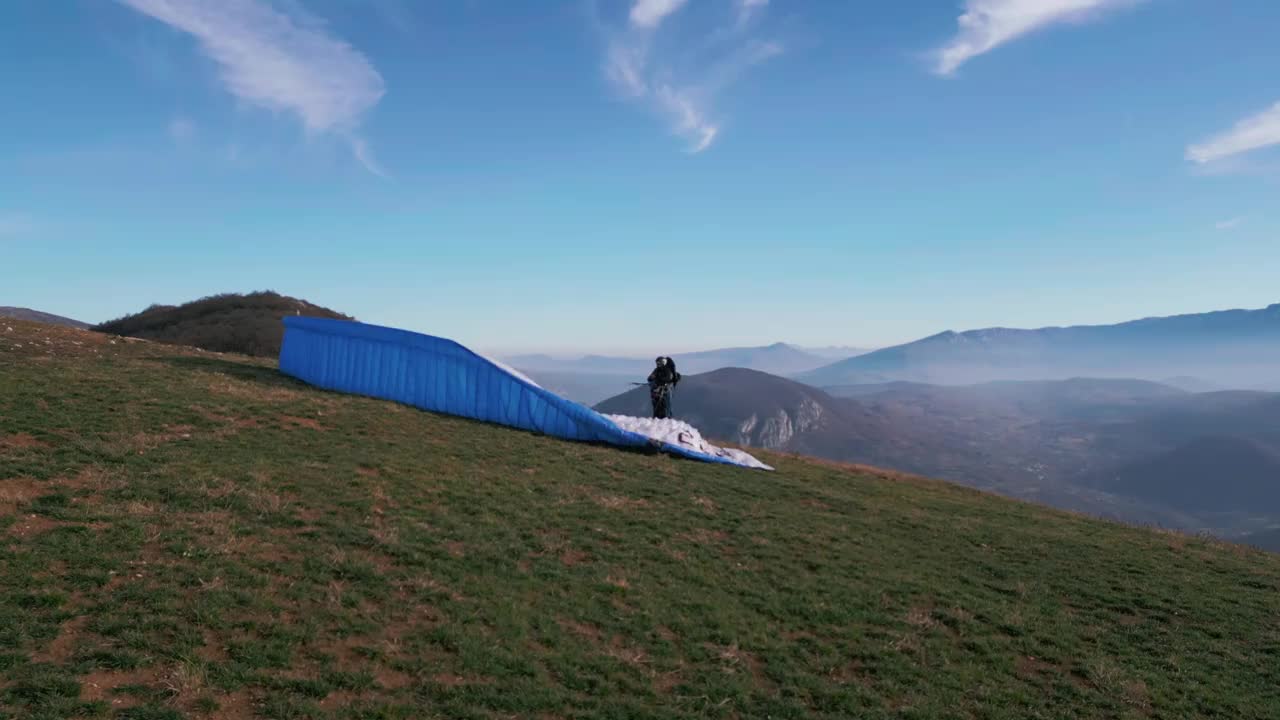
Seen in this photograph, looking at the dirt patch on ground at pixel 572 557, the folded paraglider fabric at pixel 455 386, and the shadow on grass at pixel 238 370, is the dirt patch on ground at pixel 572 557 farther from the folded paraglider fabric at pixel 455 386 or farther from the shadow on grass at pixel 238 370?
the shadow on grass at pixel 238 370

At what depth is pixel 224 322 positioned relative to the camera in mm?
68500

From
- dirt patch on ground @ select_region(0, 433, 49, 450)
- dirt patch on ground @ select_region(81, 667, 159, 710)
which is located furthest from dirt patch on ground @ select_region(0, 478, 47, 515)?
dirt patch on ground @ select_region(81, 667, 159, 710)

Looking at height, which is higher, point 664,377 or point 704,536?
point 664,377

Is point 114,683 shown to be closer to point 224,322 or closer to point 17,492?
point 17,492

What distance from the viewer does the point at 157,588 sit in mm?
10578

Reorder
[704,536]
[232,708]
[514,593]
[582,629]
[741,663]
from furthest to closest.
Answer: [704,536] < [514,593] < [582,629] < [741,663] < [232,708]

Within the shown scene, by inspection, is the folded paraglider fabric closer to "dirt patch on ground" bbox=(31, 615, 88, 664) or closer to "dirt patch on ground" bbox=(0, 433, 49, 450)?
"dirt patch on ground" bbox=(0, 433, 49, 450)

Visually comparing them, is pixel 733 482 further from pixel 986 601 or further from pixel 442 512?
pixel 442 512

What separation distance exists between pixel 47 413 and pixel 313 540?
12.2 meters

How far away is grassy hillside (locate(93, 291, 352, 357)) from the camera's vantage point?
6309cm

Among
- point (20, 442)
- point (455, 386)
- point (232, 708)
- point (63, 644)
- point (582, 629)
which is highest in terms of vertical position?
point (455, 386)

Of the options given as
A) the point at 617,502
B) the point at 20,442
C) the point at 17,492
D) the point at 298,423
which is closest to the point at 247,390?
the point at 298,423

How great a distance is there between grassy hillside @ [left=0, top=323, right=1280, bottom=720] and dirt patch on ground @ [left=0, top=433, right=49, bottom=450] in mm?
124

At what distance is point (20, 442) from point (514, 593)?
13924 millimetres
